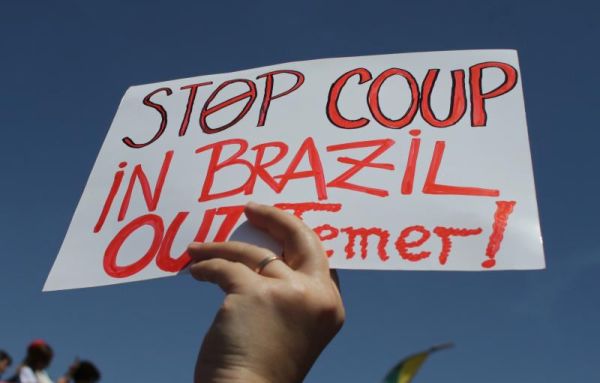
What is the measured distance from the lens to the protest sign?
69.5 inches

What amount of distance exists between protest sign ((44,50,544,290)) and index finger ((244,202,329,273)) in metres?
0.11

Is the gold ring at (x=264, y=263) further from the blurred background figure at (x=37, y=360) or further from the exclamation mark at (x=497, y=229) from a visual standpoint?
the blurred background figure at (x=37, y=360)

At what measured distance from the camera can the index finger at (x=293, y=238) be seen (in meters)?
1.58

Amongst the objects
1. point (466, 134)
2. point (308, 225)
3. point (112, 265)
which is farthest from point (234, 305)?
point (466, 134)

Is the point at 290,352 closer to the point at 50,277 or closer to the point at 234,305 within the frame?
the point at 234,305

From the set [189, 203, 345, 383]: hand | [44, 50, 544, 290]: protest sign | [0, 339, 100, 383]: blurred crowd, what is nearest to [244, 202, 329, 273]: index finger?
[189, 203, 345, 383]: hand

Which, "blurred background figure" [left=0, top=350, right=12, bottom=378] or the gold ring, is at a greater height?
the gold ring

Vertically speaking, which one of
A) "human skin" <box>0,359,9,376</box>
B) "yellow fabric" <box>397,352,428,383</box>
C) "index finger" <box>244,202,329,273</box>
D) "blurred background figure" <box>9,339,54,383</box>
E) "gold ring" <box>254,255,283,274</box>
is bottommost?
"human skin" <box>0,359,9,376</box>

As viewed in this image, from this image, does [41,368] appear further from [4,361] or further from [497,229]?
[497,229]

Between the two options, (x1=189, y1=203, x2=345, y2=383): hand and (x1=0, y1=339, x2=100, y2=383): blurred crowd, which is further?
(x1=0, y1=339, x2=100, y2=383): blurred crowd

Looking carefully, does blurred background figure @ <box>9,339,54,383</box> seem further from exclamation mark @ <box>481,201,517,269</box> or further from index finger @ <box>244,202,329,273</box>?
exclamation mark @ <box>481,201,517,269</box>

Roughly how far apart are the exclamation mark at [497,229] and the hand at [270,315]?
0.40 m

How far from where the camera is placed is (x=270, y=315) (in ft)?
4.67

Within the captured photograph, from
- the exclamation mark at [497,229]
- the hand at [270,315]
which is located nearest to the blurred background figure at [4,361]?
the hand at [270,315]
